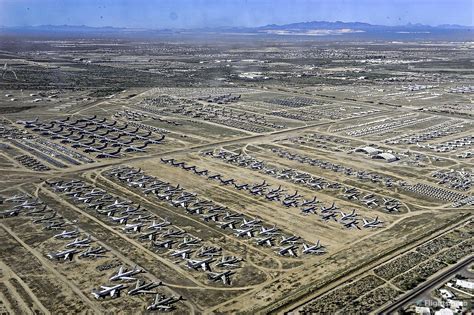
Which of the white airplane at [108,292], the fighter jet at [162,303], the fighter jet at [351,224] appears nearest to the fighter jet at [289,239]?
the fighter jet at [351,224]

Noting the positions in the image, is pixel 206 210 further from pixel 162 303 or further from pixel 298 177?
pixel 162 303

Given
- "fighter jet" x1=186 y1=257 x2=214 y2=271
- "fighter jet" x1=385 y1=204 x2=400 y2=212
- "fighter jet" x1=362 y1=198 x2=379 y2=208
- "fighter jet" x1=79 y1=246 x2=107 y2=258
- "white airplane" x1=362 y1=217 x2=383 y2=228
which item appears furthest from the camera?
"fighter jet" x1=362 y1=198 x2=379 y2=208

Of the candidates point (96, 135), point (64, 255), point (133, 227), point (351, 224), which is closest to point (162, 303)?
point (64, 255)

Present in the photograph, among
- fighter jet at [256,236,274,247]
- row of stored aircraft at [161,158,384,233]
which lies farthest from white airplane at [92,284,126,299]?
row of stored aircraft at [161,158,384,233]

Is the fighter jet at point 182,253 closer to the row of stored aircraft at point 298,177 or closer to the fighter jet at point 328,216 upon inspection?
the fighter jet at point 328,216

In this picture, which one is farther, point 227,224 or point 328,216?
point 328,216

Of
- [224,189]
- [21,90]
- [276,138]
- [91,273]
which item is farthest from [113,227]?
[21,90]

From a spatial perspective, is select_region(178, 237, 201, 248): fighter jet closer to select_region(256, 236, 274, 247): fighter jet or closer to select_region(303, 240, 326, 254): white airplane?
select_region(256, 236, 274, 247): fighter jet

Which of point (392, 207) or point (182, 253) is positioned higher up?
point (392, 207)
